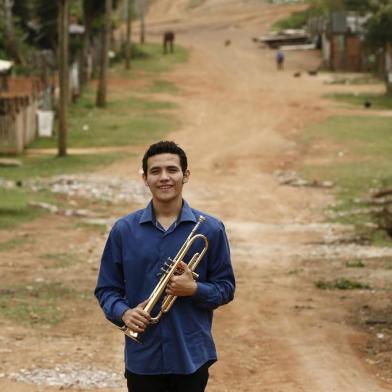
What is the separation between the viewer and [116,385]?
28.5 ft

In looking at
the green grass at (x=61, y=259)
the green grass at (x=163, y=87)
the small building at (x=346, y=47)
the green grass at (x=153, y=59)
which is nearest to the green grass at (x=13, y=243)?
the green grass at (x=61, y=259)

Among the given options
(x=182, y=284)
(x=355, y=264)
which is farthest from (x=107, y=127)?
(x=182, y=284)

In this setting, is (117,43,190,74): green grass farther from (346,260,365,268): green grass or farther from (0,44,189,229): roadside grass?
(346,260,365,268): green grass

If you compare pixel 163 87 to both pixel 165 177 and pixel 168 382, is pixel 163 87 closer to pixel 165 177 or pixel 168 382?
pixel 165 177

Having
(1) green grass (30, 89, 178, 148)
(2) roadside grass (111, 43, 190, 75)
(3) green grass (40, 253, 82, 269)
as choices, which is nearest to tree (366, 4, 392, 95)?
(1) green grass (30, 89, 178, 148)

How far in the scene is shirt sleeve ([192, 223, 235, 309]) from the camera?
5.38 meters

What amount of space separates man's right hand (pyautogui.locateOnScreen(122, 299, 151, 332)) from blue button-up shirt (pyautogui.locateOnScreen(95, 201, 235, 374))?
0.09 metres

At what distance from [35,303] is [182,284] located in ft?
22.9

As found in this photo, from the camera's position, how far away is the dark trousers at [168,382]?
5363mm

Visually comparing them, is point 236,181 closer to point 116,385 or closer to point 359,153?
point 359,153

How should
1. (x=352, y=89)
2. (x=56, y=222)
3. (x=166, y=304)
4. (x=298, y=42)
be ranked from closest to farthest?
(x=166, y=304)
(x=56, y=222)
(x=352, y=89)
(x=298, y=42)

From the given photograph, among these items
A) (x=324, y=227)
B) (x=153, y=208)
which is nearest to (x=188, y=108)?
(x=324, y=227)

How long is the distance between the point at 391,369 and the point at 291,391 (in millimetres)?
1266

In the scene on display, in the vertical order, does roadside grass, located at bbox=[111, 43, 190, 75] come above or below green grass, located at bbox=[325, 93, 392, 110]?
below
